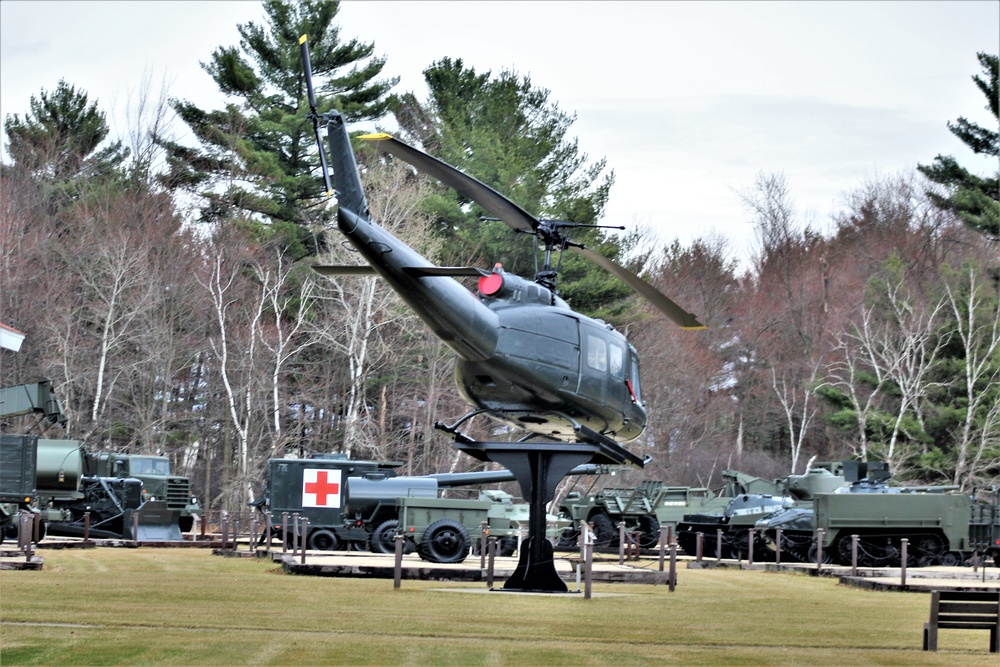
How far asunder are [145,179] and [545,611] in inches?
1400

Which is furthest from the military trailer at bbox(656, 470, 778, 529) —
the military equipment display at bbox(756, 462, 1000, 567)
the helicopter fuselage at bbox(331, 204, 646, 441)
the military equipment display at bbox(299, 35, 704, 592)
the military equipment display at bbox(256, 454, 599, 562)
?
the military equipment display at bbox(299, 35, 704, 592)

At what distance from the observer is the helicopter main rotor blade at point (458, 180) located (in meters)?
15.5

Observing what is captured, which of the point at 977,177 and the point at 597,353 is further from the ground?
the point at 977,177

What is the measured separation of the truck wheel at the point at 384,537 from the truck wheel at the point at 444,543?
2.85 meters

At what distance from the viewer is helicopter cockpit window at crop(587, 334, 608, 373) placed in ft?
60.7

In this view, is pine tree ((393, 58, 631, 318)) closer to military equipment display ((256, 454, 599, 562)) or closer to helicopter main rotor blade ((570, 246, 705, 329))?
military equipment display ((256, 454, 599, 562))

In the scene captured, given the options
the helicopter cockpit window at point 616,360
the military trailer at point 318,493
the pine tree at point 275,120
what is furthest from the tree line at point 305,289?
the helicopter cockpit window at point 616,360

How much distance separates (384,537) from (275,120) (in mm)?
23976

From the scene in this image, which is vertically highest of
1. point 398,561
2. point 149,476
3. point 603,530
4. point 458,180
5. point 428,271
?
point 458,180

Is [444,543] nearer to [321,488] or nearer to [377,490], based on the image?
[377,490]

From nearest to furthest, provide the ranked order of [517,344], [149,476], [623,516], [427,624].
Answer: [427,624]
[517,344]
[149,476]
[623,516]

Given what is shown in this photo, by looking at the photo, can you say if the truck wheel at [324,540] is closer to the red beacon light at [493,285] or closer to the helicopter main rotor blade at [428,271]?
the red beacon light at [493,285]

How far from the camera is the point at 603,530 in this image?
3428 cm

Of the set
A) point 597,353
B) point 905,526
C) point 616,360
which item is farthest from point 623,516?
point 597,353
